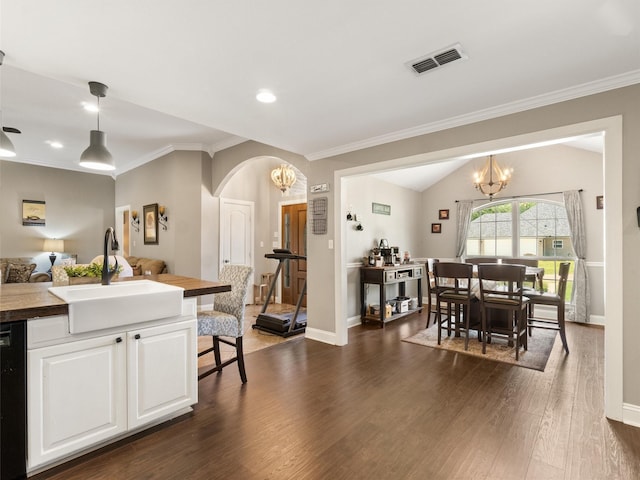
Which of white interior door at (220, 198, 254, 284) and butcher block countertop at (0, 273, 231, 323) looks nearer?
butcher block countertop at (0, 273, 231, 323)

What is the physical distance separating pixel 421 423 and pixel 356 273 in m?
2.92

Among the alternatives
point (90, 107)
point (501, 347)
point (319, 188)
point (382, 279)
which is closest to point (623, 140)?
point (501, 347)

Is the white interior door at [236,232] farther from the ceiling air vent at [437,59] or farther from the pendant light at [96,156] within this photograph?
the ceiling air vent at [437,59]

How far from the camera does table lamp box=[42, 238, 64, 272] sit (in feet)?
21.5

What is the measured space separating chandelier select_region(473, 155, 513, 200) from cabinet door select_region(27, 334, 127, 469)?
17.4 ft

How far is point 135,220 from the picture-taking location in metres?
6.72

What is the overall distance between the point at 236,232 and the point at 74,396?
4583 mm

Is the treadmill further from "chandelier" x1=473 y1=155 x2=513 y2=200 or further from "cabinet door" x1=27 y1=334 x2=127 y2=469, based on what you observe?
"chandelier" x1=473 y1=155 x2=513 y2=200

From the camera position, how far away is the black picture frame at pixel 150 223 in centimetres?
602

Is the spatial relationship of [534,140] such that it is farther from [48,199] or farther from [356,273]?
[48,199]

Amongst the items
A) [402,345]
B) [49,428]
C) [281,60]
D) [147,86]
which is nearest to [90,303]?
[49,428]

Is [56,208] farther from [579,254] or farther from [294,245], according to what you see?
[579,254]

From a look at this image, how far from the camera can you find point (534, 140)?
2.62 m

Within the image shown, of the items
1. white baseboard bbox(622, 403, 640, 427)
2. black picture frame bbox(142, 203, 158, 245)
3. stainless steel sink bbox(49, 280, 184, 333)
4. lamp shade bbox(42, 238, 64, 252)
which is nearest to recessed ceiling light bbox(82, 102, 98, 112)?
black picture frame bbox(142, 203, 158, 245)
